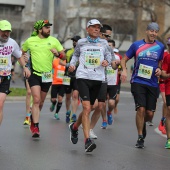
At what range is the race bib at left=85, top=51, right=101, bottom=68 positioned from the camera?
10305 mm

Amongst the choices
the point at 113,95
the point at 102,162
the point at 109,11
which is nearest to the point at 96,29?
the point at 102,162

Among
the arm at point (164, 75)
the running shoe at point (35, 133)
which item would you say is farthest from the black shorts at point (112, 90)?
the arm at point (164, 75)

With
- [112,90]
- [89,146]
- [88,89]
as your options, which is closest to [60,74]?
[112,90]

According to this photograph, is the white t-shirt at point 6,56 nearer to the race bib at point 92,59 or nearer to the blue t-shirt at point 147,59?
the race bib at point 92,59

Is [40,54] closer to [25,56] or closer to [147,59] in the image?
[25,56]

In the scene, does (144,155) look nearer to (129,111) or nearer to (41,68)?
(41,68)

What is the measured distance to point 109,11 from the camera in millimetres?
52188

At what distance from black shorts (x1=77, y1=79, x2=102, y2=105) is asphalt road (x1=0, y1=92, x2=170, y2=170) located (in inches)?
32.5

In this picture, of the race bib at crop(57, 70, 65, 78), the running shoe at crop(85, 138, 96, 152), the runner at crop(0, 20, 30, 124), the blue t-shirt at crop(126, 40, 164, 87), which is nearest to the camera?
the running shoe at crop(85, 138, 96, 152)

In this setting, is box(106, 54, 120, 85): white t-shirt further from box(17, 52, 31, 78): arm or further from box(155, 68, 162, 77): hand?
box(155, 68, 162, 77): hand

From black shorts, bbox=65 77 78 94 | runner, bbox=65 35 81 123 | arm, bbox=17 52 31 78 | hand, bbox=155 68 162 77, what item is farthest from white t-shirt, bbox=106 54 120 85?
hand, bbox=155 68 162 77

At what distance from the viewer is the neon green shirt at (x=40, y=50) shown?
12031 millimetres

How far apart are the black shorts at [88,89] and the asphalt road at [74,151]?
83 centimetres

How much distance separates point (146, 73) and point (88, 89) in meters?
1.10
